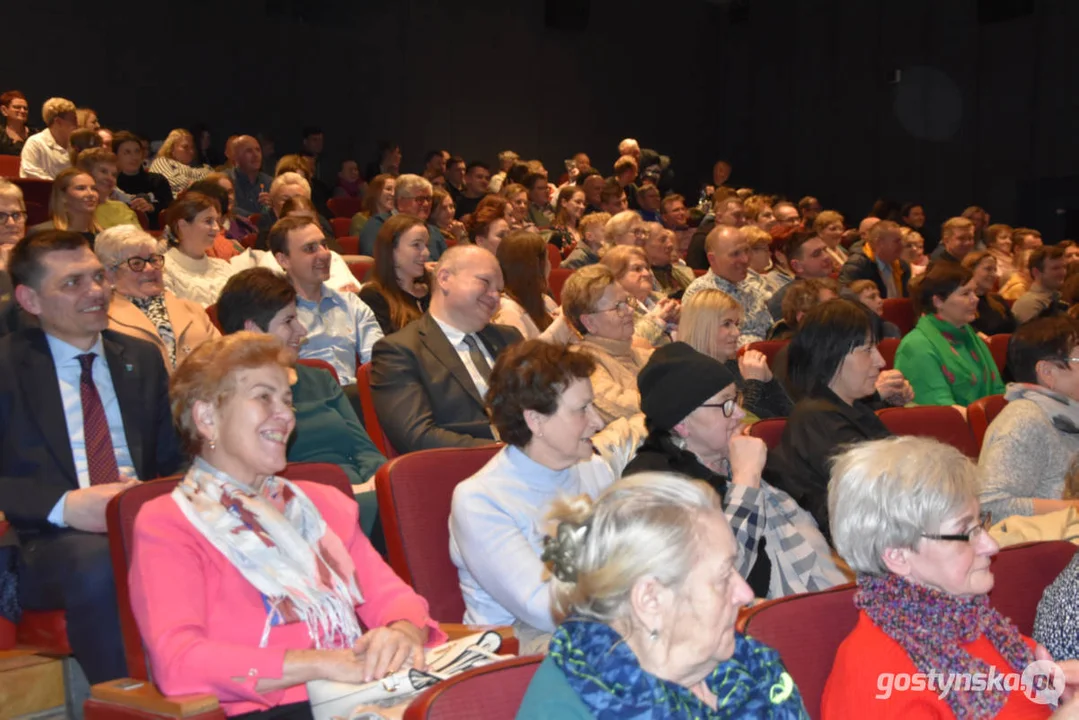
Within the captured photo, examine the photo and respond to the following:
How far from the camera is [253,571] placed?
2.11 meters

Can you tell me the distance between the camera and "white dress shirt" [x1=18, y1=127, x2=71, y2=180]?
25.8 feet

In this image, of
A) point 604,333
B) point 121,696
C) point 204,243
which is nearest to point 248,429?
point 121,696

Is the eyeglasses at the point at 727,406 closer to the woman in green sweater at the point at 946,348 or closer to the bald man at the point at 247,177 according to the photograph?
the woman in green sweater at the point at 946,348

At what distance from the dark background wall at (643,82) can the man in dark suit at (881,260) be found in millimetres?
4552

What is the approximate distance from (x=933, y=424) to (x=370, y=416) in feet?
5.87

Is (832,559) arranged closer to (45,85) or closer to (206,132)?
(206,132)

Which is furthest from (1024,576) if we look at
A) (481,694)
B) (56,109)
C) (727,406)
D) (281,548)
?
(56,109)

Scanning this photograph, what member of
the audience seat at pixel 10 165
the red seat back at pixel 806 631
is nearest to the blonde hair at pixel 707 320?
the red seat back at pixel 806 631

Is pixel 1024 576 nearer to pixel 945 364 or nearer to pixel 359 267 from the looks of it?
pixel 945 364

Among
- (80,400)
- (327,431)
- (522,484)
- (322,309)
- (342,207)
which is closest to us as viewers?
(522,484)

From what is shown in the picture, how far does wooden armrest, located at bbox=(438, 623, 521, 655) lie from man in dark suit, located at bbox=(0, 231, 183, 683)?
680 mm

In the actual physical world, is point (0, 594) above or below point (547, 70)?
below

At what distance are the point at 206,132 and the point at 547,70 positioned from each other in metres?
4.67

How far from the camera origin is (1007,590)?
224 centimetres
